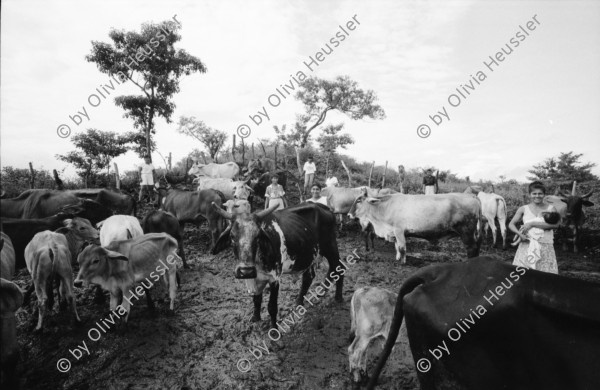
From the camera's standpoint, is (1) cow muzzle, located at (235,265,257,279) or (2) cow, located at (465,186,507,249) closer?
(1) cow muzzle, located at (235,265,257,279)

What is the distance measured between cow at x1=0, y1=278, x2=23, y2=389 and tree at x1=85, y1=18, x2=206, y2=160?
16792 millimetres

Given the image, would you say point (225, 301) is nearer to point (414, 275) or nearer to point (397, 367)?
point (397, 367)

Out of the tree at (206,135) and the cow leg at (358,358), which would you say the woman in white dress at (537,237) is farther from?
the tree at (206,135)

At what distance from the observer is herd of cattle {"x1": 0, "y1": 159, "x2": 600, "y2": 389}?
2.19 m

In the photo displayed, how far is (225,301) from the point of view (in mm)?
7289

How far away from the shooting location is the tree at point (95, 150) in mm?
19422

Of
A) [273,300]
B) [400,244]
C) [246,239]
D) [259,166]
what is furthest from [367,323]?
[259,166]

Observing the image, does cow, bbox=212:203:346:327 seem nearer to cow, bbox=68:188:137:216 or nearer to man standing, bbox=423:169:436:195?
cow, bbox=68:188:137:216

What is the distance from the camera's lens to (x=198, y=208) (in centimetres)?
1079

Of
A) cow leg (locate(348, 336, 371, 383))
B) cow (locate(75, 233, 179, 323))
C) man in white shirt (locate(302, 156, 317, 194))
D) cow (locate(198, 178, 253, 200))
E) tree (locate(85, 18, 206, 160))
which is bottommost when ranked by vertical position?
cow leg (locate(348, 336, 371, 383))

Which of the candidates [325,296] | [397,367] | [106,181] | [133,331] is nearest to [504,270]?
[397,367]

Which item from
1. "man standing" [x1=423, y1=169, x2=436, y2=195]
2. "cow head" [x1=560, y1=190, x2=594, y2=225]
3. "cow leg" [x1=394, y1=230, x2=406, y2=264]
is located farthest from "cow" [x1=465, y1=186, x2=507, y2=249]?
"cow leg" [x1=394, y1=230, x2=406, y2=264]

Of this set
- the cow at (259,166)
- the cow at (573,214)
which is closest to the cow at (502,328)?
the cow at (573,214)

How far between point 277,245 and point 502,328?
154 inches
